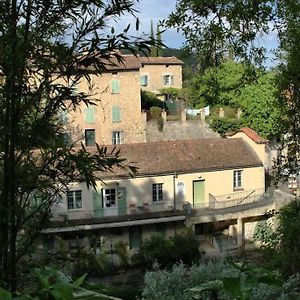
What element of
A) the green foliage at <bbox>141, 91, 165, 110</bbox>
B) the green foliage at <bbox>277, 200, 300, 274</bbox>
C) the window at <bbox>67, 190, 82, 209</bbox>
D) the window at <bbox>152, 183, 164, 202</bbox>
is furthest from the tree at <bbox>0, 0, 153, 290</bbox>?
the green foliage at <bbox>141, 91, 165, 110</bbox>

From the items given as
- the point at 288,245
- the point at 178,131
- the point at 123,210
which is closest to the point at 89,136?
the point at 178,131

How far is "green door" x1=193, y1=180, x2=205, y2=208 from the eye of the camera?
19.6 m

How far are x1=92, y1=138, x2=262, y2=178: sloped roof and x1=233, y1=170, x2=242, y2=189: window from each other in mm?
332

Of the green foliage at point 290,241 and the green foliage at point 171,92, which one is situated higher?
the green foliage at point 171,92

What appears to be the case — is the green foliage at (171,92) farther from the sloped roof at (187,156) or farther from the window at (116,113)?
the sloped roof at (187,156)

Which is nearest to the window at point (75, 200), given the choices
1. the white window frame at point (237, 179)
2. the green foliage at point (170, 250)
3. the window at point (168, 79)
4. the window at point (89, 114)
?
the green foliage at point (170, 250)

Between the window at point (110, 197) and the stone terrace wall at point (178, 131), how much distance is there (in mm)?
7361

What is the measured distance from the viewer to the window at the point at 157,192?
18.9 metres

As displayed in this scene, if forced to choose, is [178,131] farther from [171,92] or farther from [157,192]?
[171,92]

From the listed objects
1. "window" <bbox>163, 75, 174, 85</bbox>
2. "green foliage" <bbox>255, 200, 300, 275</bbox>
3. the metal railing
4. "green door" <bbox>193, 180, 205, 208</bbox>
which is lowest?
the metal railing

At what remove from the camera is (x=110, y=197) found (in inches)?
725

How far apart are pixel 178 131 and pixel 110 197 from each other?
8436 mm

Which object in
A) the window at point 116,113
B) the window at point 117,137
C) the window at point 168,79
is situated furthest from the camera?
the window at point 168,79

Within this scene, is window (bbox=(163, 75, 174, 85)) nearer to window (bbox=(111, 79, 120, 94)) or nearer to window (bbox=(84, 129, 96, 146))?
window (bbox=(111, 79, 120, 94))
